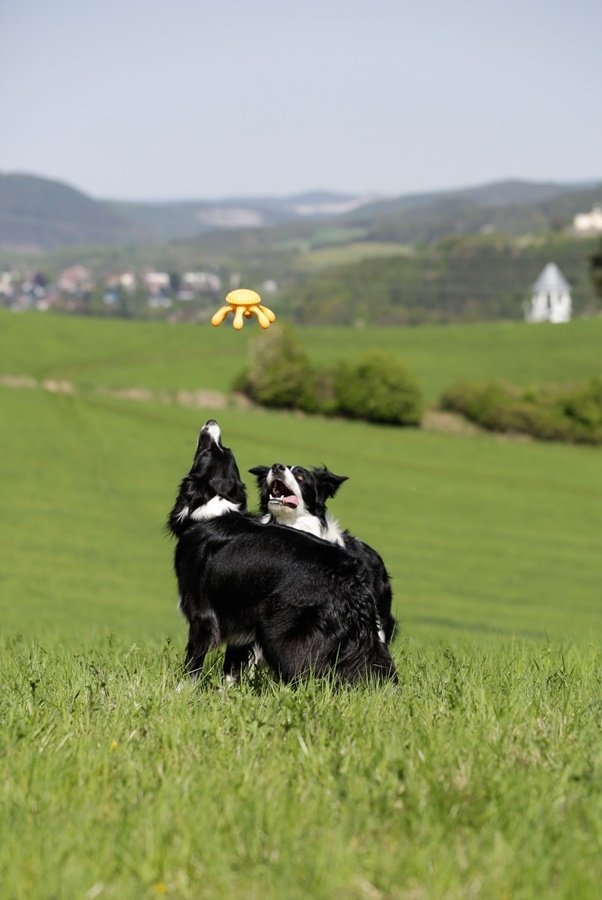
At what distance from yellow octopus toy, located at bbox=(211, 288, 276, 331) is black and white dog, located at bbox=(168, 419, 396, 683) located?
2.79ft

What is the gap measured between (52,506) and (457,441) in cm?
2929

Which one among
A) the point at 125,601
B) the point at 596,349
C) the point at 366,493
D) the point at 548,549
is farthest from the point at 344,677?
the point at 596,349

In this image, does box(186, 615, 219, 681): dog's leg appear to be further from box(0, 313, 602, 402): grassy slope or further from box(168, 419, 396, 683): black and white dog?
box(0, 313, 602, 402): grassy slope

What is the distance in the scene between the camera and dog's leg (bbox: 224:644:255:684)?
7746 millimetres

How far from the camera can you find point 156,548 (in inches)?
1827

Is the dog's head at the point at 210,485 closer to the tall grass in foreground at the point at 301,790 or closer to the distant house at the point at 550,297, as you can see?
the tall grass in foreground at the point at 301,790

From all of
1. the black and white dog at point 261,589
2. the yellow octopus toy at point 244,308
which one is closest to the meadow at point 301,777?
the black and white dog at point 261,589

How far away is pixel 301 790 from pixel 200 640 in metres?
3.13

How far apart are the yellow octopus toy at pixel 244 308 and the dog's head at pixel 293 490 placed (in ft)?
3.55

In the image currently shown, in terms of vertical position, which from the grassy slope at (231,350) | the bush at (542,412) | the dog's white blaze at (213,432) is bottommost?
the bush at (542,412)

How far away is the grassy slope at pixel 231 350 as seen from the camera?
269 ft

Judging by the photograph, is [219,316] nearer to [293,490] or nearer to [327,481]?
[293,490]

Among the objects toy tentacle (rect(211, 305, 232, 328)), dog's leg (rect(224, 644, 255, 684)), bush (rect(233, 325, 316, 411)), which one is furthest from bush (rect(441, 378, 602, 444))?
dog's leg (rect(224, 644, 255, 684))

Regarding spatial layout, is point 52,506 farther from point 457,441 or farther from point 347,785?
point 347,785
